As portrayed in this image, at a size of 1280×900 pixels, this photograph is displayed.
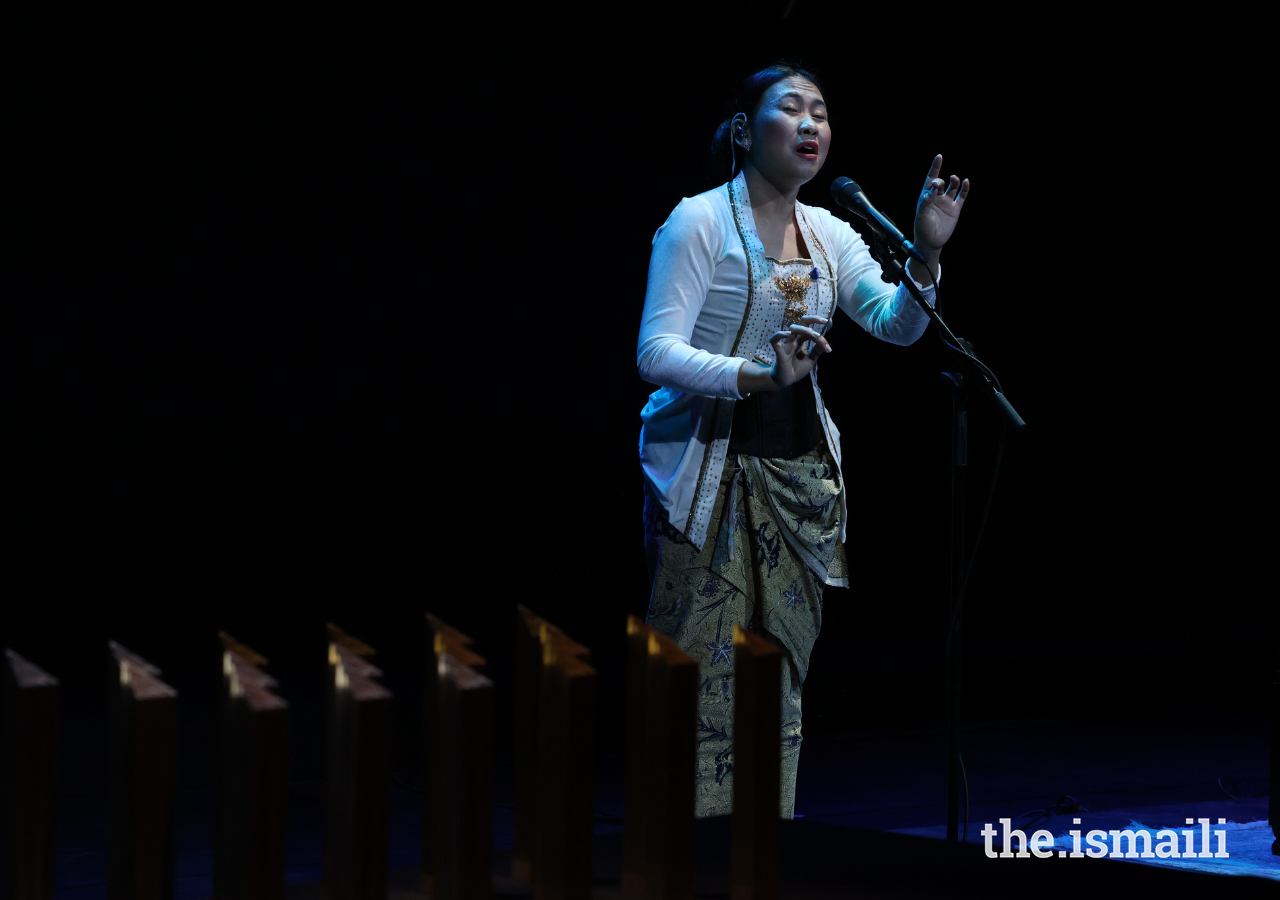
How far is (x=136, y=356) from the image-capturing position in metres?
3.79

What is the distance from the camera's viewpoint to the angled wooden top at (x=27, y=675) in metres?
0.78

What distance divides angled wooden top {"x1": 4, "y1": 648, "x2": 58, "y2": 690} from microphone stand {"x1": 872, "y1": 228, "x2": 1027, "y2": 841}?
1.49 meters

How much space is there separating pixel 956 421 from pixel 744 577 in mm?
430

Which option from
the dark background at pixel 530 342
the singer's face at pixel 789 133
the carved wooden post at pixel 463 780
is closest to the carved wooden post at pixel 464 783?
the carved wooden post at pixel 463 780

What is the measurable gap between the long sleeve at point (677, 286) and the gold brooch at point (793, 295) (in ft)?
0.36

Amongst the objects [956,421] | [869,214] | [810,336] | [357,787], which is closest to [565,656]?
[357,787]

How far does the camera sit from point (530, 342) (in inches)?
165

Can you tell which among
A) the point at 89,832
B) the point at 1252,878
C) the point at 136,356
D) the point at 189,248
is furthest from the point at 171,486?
the point at 1252,878

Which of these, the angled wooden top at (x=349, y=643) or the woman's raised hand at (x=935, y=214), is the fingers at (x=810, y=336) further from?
the angled wooden top at (x=349, y=643)

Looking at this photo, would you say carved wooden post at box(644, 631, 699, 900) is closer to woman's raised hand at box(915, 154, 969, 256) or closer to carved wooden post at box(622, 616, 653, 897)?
carved wooden post at box(622, 616, 653, 897)

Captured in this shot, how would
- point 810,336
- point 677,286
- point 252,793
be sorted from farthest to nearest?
point 677,286 < point 810,336 < point 252,793

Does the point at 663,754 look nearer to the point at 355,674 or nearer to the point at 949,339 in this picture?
the point at 355,674

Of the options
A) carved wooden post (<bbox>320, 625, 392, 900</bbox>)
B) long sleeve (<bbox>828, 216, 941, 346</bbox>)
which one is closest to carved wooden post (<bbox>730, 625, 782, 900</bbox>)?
carved wooden post (<bbox>320, 625, 392, 900</bbox>)

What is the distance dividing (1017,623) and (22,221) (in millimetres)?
3245
